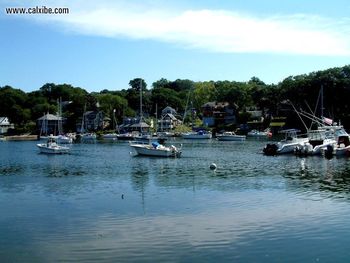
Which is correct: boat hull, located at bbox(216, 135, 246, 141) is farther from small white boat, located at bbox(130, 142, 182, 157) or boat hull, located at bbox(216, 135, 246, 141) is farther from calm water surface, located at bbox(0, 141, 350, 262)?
calm water surface, located at bbox(0, 141, 350, 262)

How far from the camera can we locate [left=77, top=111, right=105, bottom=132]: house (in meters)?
187

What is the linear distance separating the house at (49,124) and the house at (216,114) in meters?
54.4

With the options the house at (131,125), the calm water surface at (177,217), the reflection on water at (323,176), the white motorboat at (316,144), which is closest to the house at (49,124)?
the house at (131,125)

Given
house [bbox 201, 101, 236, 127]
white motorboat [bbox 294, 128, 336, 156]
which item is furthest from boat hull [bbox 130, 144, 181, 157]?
house [bbox 201, 101, 236, 127]

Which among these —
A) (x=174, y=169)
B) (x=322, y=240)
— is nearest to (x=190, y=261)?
(x=322, y=240)

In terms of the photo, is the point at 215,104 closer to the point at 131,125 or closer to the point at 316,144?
the point at 131,125

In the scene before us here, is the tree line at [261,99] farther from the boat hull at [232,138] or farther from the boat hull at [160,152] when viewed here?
the boat hull at [160,152]

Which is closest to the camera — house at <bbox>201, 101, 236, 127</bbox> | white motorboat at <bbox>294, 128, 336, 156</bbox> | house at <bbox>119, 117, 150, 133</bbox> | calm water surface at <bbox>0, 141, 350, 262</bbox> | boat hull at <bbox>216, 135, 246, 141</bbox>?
calm water surface at <bbox>0, 141, 350, 262</bbox>

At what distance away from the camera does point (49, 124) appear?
183625 millimetres

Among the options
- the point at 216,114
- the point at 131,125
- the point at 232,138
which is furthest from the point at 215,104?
the point at 232,138

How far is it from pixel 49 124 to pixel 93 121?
54.9 ft

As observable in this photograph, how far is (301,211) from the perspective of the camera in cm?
2886

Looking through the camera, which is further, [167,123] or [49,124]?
[49,124]

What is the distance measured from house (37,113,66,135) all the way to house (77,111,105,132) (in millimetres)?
9224
